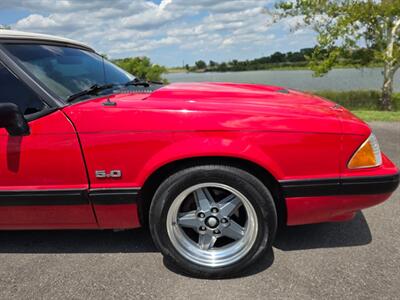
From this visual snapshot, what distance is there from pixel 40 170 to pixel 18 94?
0.55 m

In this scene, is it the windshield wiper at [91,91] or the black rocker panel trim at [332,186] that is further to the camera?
the windshield wiper at [91,91]

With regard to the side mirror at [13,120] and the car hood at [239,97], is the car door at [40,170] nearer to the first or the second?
the side mirror at [13,120]

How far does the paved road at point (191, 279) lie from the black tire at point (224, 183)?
8 cm

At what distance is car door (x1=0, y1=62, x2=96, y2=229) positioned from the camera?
2.39 metres

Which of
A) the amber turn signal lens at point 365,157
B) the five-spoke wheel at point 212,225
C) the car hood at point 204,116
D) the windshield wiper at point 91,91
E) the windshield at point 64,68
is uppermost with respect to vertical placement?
the windshield at point 64,68

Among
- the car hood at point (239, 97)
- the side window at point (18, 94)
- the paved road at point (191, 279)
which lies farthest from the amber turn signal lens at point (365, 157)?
the side window at point (18, 94)

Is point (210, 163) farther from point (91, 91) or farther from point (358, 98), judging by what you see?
point (358, 98)

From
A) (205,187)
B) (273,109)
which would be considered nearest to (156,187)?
(205,187)

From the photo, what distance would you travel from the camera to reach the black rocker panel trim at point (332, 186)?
7.82 feet

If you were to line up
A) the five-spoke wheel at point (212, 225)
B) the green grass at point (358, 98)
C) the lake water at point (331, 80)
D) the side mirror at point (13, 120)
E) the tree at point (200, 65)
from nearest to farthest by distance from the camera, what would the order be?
the side mirror at point (13, 120) < the five-spoke wheel at point (212, 225) < the tree at point (200, 65) < the green grass at point (358, 98) < the lake water at point (331, 80)

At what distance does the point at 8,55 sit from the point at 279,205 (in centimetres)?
214

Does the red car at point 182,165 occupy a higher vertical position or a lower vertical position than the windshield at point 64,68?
lower

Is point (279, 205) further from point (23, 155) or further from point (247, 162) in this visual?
point (23, 155)

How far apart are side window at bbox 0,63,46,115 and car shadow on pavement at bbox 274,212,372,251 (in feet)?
6.67
